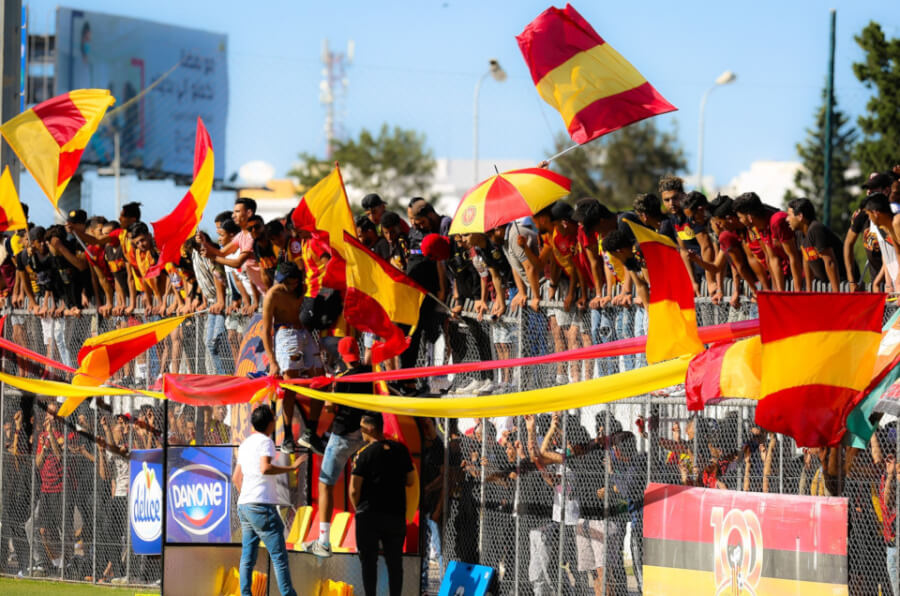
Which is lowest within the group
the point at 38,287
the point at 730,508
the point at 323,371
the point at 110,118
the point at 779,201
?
the point at 730,508

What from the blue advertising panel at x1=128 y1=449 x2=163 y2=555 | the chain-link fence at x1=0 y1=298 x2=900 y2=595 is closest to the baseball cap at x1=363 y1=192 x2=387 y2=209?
the chain-link fence at x1=0 y1=298 x2=900 y2=595

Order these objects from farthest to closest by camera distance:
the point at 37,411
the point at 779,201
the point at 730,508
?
the point at 779,201
the point at 37,411
the point at 730,508

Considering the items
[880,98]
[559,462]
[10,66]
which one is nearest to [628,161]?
[880,98]

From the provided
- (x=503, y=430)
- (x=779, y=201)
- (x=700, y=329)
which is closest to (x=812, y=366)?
(x=700, y=329)

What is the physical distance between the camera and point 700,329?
9.82 metres

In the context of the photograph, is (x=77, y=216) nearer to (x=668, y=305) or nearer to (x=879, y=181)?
(x=668, y=305)

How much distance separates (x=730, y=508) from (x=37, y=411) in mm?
9701

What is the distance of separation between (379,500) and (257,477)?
1093 millimetres

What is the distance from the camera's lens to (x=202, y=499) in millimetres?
13703

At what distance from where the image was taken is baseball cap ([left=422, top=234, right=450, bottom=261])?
1270 cm

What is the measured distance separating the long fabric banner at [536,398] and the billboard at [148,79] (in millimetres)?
67983

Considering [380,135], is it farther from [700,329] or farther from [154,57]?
[700,329]

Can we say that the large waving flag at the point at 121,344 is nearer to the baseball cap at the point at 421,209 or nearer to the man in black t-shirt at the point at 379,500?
the baseball cap at the point at 421,209

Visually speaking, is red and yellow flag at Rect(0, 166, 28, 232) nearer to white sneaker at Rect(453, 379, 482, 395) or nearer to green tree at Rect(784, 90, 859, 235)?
white sneaker at Rect(453, 379, 482, 395)
